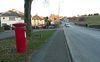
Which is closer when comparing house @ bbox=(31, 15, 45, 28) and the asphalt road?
the asphalt road

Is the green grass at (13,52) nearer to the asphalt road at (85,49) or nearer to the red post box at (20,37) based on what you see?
the red post box at (20,37)

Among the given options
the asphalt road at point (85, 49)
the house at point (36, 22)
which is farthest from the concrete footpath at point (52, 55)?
the house at point (36, 22)

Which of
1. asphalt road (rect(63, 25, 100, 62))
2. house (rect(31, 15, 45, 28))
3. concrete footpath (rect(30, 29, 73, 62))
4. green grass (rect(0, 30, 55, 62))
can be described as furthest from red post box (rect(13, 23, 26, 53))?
house (rect(31, 15, 45, 28))

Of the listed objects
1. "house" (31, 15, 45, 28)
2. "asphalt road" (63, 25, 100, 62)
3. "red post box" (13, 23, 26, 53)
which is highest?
"red post box" (13, 23, 26, 53)

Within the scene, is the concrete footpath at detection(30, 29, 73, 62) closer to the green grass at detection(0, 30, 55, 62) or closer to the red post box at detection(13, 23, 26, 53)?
the green grass at detection(0, 30, 55, 62)

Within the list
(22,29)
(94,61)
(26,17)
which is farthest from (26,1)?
(94,61)

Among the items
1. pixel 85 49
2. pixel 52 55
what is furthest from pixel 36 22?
pixel 52 55

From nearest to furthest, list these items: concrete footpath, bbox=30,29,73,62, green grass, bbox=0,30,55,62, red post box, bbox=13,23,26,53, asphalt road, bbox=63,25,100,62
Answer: green grass, bbox=0,30,55,62 → concrete footpath, bbox=30,29,73,62 → asphalt road, bbox=63,25,100,62 → red post box, bbox=13,23,26,53

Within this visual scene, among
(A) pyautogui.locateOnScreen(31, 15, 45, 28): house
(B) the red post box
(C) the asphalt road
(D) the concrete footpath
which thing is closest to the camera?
(D) the concrete footpath

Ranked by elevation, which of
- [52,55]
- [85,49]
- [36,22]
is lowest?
[36,22]

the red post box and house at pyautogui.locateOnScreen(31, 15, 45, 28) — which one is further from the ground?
the red post box

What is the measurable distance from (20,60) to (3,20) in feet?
350

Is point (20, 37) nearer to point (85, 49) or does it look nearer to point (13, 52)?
point (13, 52)

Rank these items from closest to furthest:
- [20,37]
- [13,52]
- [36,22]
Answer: [20,37] < [13,52] < [36,22]
